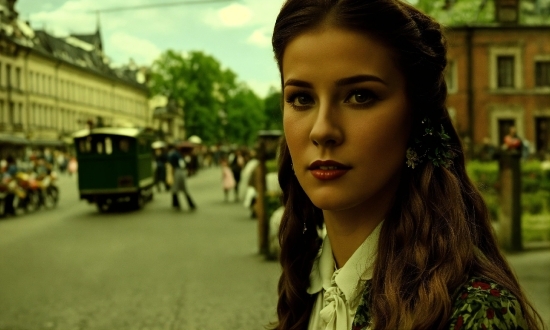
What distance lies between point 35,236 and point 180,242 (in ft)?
13.4

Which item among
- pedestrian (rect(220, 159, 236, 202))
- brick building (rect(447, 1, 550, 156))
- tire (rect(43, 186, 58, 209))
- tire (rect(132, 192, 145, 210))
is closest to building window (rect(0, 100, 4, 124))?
brick building (rect(447, 1, 550, 156))

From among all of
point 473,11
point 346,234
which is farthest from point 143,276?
point 473,11

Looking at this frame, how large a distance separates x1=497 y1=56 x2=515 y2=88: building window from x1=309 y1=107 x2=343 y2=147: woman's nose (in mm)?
40899

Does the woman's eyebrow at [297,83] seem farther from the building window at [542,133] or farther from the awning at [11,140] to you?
the awning at [11,140]

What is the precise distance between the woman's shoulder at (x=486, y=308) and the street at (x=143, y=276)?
3.54 metres

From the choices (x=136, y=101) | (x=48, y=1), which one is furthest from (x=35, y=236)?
(x=136, y=101)

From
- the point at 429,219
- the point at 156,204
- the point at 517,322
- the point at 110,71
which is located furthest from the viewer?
the point at 110,71

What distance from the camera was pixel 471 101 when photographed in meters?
39.6

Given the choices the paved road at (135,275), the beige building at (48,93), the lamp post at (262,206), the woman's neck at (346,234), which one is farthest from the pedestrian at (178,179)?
the beige building at (48,93)

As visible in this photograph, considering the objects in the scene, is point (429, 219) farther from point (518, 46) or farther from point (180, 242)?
point (518, 46)

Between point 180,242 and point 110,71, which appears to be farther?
point 110,71

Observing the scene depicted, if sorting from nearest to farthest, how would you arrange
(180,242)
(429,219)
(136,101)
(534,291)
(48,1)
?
(429,219) → (48,1) → (534,291) → (180,242) → (136,101)

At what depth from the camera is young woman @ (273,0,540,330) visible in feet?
4.80

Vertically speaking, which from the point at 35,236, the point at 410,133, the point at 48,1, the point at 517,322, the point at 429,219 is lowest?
the point at 35,236
